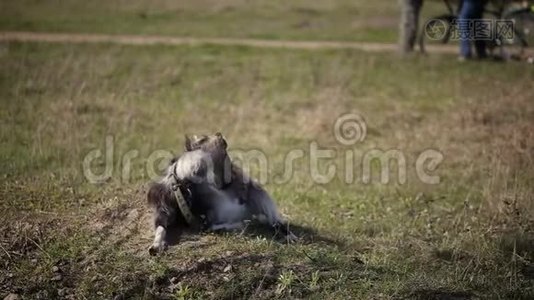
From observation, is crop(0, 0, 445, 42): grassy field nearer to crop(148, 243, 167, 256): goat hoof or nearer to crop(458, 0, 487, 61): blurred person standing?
crop(458, 0, 487, 61): blurred person standing

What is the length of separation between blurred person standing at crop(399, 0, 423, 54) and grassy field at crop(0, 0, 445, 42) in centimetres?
290

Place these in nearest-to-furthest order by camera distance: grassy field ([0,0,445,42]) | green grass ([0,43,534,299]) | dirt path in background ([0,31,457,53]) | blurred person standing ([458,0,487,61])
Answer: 1. green grass ([0,43,534,299])
2. blurred person standing ([458,0,487,61])
3. dirt path in background ([0,31,457,53])
4. grassy field ([0,0,445,42])

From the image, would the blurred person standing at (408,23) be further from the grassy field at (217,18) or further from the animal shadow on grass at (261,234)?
the animal shadow on grass at (261,234)

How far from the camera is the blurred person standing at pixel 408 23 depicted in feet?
57.1

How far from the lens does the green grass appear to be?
20.1ft

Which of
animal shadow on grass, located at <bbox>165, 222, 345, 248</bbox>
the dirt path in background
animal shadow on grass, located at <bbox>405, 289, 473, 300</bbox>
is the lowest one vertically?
animal shadow on grass, located at <bbox>405, 289, 473, 300</bbox>

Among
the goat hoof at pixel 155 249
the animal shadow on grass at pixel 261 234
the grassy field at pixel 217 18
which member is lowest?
the animal shadow on grass at pixel 261 234

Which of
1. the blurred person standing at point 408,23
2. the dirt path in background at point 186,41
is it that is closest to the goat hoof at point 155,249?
the dirt path in background at point 186,41

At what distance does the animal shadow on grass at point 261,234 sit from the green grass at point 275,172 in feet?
0.14

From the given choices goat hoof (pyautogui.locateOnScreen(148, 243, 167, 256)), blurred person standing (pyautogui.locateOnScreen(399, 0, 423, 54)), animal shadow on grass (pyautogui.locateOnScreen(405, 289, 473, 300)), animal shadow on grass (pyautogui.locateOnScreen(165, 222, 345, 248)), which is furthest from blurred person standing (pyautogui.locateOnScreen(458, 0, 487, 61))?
goat hoof (pyautogui.locateOnScreen(148, 243, 167, 256))

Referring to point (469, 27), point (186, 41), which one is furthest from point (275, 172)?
point (186, 41)

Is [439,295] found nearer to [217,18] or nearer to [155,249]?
[155,249]

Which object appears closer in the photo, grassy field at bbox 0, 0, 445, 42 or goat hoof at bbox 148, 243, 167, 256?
goat hoof at bbox 148, 243, 167, 256

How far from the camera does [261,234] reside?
7078 millimetres
